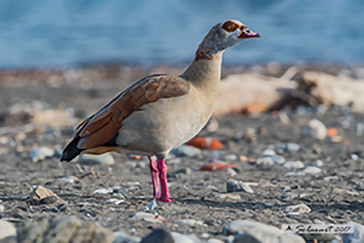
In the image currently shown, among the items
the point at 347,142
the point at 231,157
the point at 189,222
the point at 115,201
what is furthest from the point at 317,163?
the point at 189,222

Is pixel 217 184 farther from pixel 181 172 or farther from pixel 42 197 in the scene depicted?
pixel 42 197

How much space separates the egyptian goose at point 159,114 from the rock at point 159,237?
3.04 ft

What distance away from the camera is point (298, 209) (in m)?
3.61

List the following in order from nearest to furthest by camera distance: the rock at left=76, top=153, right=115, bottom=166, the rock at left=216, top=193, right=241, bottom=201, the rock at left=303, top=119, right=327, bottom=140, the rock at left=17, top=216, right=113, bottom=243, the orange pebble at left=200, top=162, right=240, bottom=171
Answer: the rock at left=17, top=216, right=113, bottom=243 < the rock at left=216, top=193, right=241, bottom=201 < the orange pebble at left=200, top=162, right=240, bottom=171 < the rock at left=76, top=153, right=115, bottom=166 < the rock at left=303, top=119, right=327, bottom=140

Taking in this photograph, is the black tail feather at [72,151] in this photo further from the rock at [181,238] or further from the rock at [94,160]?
the rock at [94,160]

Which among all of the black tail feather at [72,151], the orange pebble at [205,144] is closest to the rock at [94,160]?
the orange pebble at [205,144]

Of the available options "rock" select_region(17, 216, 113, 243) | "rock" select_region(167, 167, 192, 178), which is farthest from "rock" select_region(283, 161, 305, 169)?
"rock" select_region(17, 216, 113, 243)

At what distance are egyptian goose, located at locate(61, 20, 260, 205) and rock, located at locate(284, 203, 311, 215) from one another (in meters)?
0.91

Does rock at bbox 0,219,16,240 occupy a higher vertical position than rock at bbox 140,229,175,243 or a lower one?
higher

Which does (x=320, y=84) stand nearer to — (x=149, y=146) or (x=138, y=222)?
(x=149, y=146)

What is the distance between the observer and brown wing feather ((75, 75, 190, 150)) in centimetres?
365

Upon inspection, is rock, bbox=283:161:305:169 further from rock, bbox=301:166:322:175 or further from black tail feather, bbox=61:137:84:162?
black tail feather, bbox=61:137:84:162

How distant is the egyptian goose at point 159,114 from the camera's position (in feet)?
11.8

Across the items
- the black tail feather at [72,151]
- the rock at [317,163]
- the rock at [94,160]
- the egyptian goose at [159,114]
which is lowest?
the rock at [317,163]
